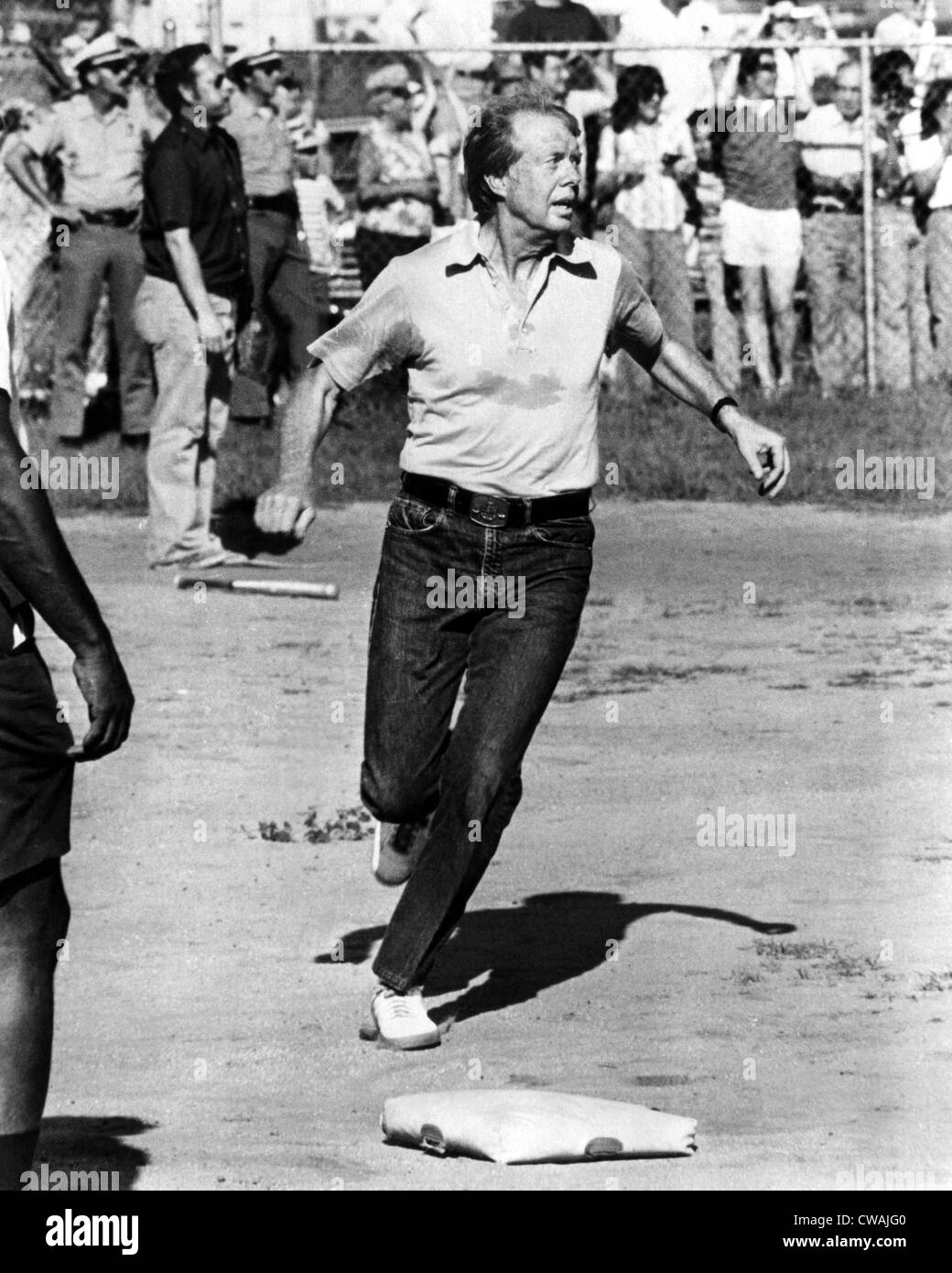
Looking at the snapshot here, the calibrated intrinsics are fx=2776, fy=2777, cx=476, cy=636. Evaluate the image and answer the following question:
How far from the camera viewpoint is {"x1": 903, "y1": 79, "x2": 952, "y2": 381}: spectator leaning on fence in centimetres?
1670

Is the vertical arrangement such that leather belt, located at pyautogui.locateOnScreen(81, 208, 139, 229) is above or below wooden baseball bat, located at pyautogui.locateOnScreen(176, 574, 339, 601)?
above

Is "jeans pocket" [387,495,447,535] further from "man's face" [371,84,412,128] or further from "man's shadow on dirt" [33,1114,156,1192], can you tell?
"man's face" [371,84,412,128]

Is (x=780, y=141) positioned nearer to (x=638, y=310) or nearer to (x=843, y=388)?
(x=843, y=388)

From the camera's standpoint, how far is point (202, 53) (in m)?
13.0

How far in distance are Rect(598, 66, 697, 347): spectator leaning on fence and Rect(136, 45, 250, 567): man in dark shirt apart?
3.43m

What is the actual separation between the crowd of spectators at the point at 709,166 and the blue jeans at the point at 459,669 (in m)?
9.29

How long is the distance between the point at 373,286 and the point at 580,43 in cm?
1027

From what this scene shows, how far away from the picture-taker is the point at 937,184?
16.8m

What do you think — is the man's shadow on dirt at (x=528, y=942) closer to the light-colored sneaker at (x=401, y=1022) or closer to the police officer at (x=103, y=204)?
the light-colored sneaker at (x=401, y=1022)

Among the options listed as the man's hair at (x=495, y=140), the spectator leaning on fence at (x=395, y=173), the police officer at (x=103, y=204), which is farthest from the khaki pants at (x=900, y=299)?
the man's hair at (x=495, y=140)

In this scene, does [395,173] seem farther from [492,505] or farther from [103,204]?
[492,505]

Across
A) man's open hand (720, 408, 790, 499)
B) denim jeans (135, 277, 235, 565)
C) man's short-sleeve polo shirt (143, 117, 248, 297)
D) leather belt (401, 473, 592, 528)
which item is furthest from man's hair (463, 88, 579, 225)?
denim jeans (135, 277, 235, 565)

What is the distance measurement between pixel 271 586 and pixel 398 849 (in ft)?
20.2
